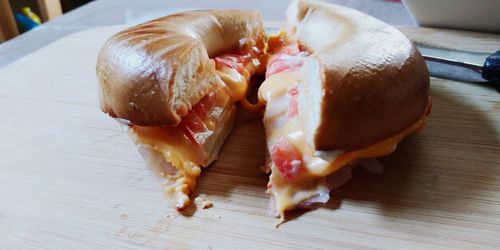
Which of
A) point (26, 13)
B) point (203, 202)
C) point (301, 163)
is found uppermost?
point (301, 163)

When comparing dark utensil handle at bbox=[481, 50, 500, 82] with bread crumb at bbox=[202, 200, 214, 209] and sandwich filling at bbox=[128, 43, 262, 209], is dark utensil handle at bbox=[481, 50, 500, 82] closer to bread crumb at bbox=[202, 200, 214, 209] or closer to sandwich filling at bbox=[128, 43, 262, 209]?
sandwich filling at bbox=[128, 43, 262, 209]

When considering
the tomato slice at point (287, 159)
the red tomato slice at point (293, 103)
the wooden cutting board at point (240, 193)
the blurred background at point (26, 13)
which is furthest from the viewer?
the blurred background at point (26, 13)

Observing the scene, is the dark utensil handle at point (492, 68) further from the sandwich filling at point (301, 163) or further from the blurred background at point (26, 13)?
the blurred background at point (26, 13)

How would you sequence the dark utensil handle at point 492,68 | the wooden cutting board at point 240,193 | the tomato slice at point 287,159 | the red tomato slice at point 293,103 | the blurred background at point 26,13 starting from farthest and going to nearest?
1. the blurred background at point 26,13
2. the dark utensil handle at point 492,68
3. the red tomato slice at point 293,103
4. the tomato slice at point 287,159
5. the wooden cutting board at point 240,193

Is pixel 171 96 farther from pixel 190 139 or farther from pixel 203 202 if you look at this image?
pixel 203 202

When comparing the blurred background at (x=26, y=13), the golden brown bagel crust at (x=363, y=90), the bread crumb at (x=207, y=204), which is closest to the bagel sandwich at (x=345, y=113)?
the golden brown bagel crust at (x=363, y=90)

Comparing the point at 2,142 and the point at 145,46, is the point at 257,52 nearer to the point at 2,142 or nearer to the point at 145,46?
the point at 145,46

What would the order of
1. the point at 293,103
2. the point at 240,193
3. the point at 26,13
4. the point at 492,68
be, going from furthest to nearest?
the point at 26,13, the point at 492,68, the point at 293,103, the point at 240,193

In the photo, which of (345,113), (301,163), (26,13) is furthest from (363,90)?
(26,13)
